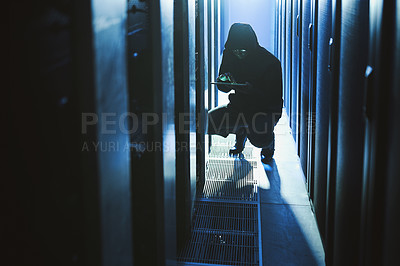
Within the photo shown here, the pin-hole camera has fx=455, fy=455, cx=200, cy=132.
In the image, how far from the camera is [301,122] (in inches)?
167

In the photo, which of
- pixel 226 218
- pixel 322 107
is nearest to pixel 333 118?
pixel 322 107

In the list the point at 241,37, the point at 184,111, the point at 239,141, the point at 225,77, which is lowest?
the point at 239,141

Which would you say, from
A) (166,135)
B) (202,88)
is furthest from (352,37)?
(202,88)

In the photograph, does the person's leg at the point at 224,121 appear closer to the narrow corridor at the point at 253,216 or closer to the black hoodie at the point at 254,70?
the black hoodie at the point at 254,70

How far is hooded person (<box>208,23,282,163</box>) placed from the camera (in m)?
4.45

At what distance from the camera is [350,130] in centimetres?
197

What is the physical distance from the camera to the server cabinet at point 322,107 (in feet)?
8.77

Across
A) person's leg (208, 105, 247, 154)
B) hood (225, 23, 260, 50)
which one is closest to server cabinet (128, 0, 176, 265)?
hood (225, 23, 260, 50)

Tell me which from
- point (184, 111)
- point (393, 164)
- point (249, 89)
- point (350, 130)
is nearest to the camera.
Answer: point (393, 164)

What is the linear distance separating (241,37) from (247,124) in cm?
88

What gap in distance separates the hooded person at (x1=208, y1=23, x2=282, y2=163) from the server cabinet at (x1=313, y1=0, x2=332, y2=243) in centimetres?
137

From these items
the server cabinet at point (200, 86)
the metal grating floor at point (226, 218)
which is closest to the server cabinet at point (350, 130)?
the metal grating floor at point (226, 218)

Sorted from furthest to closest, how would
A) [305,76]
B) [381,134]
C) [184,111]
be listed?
1. [305,76]
2. [184,111]
3. [381,134]

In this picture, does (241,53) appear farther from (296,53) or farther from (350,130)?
(350,130)
